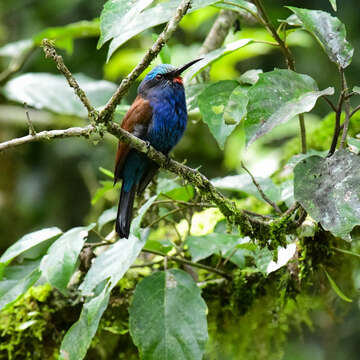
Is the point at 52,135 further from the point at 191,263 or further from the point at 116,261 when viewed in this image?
the point at 191,263

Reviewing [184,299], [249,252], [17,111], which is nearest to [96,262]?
[184,299]

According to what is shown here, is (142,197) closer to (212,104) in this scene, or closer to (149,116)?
(149,116)

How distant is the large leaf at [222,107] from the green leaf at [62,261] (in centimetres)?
73

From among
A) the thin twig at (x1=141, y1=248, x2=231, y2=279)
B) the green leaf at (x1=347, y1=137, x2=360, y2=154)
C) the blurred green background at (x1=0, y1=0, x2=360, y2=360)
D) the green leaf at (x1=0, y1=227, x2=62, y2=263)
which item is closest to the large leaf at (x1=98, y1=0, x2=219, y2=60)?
the green leaf at (x1=347, y1=137, x2=360, y2=154)

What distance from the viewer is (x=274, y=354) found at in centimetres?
337

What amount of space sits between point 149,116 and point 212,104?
883 mm

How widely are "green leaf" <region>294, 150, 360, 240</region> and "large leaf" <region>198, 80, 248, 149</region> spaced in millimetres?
363

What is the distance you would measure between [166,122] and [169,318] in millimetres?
1253

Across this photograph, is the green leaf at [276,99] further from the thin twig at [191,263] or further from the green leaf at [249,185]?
the thin twig at [191,263]

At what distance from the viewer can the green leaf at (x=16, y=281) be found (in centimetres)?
259

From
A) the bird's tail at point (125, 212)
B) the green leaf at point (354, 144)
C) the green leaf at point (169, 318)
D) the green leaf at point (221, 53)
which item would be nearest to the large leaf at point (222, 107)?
the green leaf at point (221, 53)

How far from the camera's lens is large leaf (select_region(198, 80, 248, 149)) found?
2367 mm

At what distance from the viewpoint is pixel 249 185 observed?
2828mm

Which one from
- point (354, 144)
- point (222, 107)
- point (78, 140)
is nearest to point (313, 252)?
point (354, 144)
